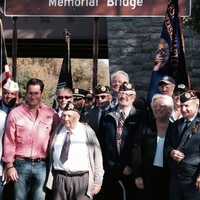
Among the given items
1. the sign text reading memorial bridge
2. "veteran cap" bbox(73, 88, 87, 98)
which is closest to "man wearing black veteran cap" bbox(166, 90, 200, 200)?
the sign text reading memorial bridge

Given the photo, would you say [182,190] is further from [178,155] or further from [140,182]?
[140,182]

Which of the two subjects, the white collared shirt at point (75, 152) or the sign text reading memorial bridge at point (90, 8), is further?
the sign text reading memorial bridge at point (90, 8)

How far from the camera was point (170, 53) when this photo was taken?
24.9 ft

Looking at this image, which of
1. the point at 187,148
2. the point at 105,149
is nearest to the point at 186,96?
the point at 187,148

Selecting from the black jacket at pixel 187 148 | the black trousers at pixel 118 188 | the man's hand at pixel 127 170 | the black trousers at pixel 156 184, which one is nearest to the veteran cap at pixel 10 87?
the black trousers at pixel 118 188

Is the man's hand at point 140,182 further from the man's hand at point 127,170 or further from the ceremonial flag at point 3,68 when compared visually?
the ceremonial flag at point 3,68

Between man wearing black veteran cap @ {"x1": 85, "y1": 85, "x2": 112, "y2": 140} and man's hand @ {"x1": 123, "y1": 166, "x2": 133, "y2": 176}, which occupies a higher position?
man wearing black veteran cap @ {"x1": 85, "y1": 85, "x2": 112, "y2": 140}

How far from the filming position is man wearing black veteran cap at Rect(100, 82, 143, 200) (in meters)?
6.82

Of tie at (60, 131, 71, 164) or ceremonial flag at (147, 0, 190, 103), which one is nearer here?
tie at (60, 131, 71, 164)

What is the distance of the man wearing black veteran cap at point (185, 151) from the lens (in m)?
6.09

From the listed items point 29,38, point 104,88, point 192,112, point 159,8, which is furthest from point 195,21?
point 29,38

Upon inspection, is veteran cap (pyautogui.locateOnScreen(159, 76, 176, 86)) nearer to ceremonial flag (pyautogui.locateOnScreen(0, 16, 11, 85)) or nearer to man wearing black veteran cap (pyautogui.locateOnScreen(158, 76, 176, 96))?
man wearing black veteran cap (pyautogui.locateOnScreen(158, 76, 176, 96))

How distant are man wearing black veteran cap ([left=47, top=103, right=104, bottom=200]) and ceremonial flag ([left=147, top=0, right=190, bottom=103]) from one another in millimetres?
1239

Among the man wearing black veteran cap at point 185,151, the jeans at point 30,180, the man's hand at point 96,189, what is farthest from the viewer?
the jeans at point 30,180
